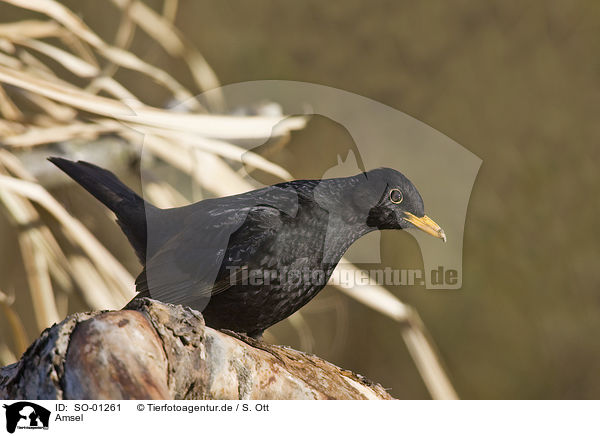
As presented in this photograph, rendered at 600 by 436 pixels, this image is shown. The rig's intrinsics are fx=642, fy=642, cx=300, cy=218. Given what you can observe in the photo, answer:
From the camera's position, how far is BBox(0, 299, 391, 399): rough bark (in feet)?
3.20

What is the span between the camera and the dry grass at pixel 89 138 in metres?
1.92

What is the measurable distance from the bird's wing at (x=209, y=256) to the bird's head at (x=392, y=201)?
0.76 feet

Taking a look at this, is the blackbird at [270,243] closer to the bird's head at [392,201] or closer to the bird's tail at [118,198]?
the bird's head at [392,201]

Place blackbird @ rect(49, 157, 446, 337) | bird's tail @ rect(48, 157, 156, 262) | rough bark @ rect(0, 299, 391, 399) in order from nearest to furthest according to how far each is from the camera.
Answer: rough bark @ rect(0, 299, 391, 399) < blackbird @ rect(49, 157, 446, 337) < bird's tail @ rect(48, 157, 156, 262)

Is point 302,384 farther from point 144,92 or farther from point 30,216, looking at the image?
point 144,92

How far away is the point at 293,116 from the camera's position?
86.0 inches

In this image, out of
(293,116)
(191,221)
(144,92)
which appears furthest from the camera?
(144,92)

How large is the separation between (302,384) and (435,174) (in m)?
1.10

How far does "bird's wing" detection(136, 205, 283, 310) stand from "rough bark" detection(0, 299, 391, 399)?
13.2 inches

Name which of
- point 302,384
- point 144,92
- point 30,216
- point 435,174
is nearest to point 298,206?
point 302,384

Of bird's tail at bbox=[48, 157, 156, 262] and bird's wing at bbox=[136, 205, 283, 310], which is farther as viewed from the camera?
bird's tail at bbox=[48, 157, 156, 262]
